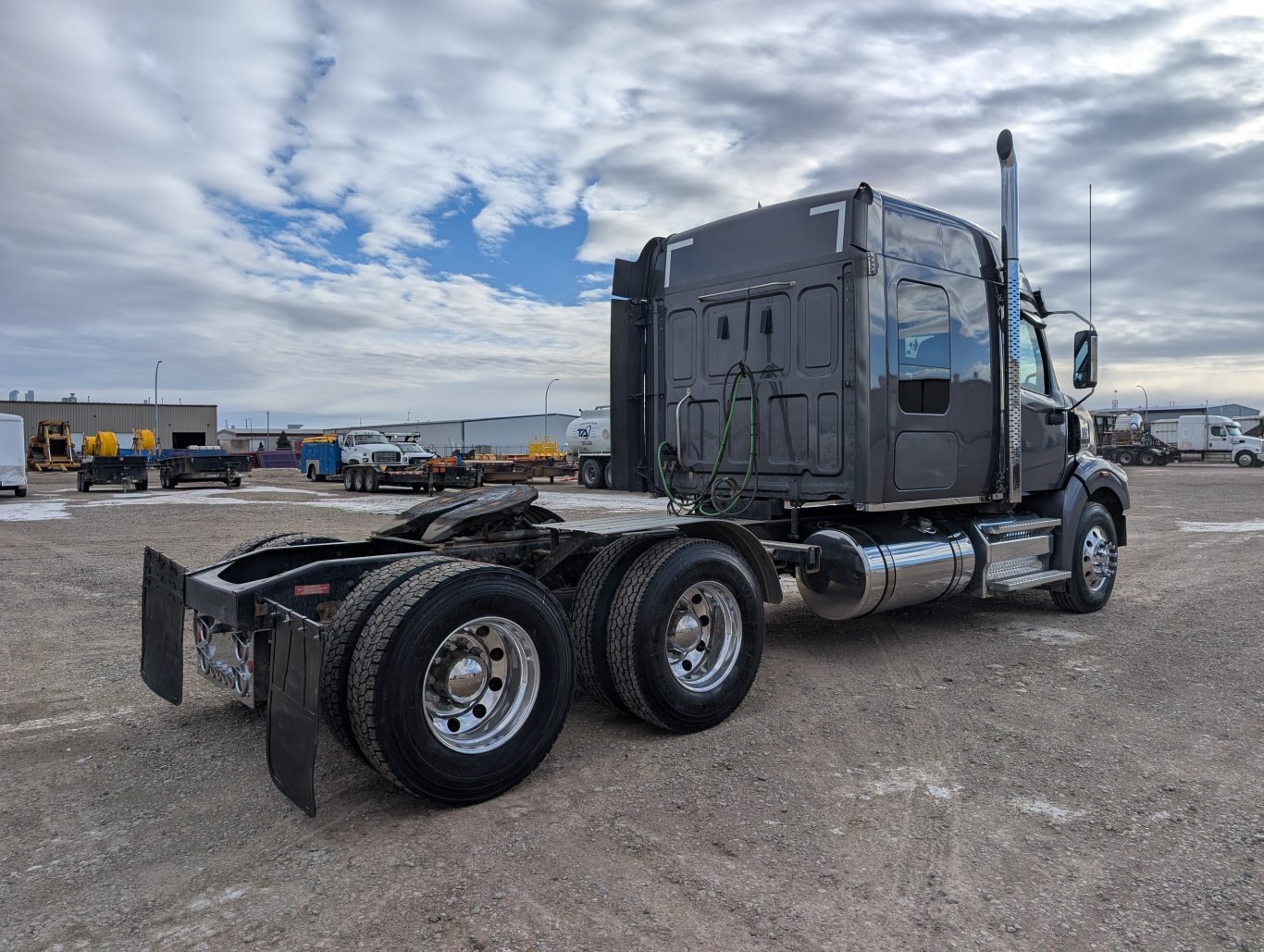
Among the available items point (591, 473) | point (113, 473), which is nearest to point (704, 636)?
point (591, 473)

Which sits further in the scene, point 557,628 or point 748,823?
point 557,628

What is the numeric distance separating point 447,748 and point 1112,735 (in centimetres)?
330

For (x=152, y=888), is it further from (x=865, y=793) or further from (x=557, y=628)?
(x=865, y=793)

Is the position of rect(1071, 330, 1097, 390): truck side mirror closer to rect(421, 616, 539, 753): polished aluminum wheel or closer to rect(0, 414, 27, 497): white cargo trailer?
rect(421, 616, 539, 753): polished aluminum wheel

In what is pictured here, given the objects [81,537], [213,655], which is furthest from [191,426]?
[213,655]

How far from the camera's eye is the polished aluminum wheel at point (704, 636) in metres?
4.45

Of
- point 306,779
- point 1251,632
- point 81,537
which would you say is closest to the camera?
point 306,779

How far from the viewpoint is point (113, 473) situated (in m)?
28.9

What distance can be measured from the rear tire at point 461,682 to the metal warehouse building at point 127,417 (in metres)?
86.6

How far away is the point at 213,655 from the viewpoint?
4.07m

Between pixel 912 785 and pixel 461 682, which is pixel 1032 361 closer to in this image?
pixel 912 785

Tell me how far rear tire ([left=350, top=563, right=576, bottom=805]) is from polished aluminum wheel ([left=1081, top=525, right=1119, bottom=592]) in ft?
18.1

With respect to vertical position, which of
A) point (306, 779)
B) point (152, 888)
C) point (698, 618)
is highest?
point (698, 618)

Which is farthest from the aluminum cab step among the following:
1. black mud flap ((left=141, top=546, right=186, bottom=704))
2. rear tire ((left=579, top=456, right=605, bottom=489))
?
rear tire ((left=579, top=456, right=605, bottom=489))
